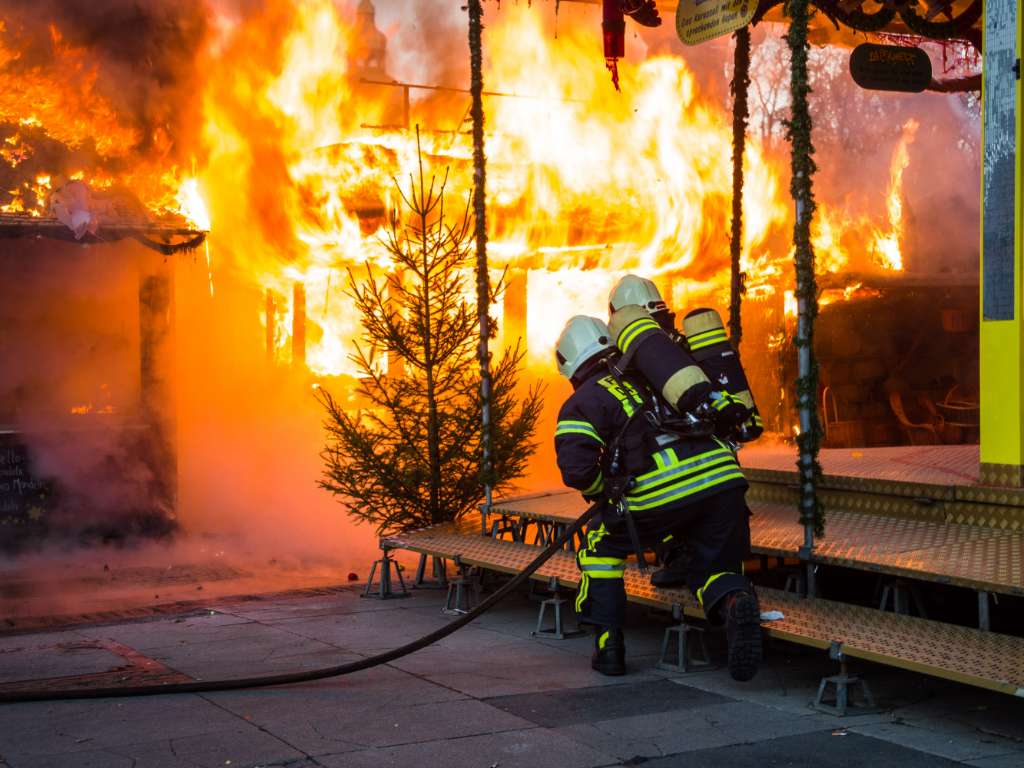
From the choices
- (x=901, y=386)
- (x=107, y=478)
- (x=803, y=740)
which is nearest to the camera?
(x=803, y=740)

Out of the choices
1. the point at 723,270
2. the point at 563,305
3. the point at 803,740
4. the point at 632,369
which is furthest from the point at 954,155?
the point at 803,740

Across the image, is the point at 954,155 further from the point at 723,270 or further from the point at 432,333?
the point at 432,333

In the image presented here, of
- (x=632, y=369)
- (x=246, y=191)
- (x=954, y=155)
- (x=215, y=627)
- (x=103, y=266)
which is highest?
(x=954, y=155)

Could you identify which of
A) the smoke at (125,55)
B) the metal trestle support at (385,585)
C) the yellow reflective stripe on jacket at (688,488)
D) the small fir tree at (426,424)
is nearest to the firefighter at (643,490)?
the yellow reflective stripe on jacket at (688,488)

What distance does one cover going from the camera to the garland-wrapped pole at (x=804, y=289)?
6.25 metres

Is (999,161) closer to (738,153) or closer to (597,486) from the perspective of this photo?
(738,153)

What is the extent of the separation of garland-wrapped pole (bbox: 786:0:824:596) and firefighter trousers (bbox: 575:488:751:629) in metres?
0.39

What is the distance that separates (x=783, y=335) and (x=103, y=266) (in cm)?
853

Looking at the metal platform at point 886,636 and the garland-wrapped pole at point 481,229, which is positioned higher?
the garland-wrapped pole at point 481,229

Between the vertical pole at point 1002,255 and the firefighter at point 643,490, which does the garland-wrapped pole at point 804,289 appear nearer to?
the firefighter at point 643,490

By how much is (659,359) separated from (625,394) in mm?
243

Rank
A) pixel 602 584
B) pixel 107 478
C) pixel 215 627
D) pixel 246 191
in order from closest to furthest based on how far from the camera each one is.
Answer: pixel 602 584, pixel 215 627, pixel 107 478, pixel 246 191

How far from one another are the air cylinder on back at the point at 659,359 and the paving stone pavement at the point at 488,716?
56.4 inches

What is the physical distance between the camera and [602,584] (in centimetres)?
625
